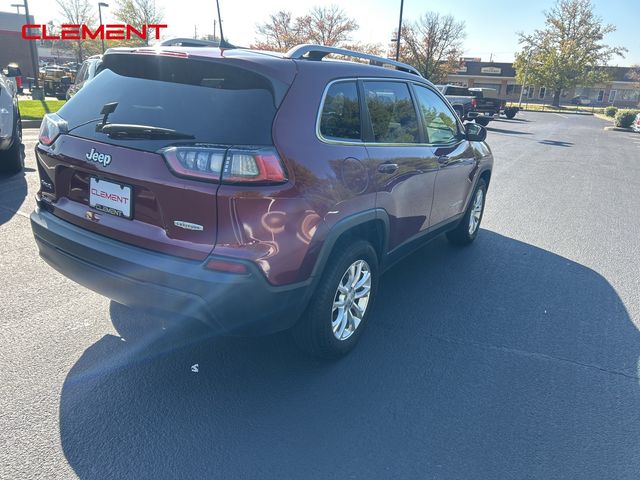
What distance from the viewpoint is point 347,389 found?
2951 millimetres

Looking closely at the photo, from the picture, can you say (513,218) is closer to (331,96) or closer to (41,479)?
(331,96)

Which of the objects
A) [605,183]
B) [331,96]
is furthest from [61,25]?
[331,96]

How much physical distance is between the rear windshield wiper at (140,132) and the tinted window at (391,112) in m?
1.34

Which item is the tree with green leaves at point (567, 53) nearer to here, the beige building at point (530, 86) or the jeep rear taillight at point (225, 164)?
the beige building at point (530, 86)

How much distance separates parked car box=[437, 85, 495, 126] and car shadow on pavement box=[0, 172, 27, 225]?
61.8ft

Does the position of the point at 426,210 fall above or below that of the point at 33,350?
above

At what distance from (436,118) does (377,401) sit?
2.56m

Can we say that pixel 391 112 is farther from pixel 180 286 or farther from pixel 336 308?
pixel 180 286

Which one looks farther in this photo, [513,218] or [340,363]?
[513,218]

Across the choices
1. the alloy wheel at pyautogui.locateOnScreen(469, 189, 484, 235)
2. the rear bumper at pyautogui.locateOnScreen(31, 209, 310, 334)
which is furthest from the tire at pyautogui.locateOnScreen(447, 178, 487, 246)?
the rear bumper at pyautogui.locateOnScreen(31, 209, 310, 334)

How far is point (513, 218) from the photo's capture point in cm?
713

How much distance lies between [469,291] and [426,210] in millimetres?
916

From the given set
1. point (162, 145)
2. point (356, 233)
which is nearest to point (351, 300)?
point (356, 233)

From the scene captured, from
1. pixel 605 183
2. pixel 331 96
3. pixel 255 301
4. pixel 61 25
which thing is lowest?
pixel 605 183
